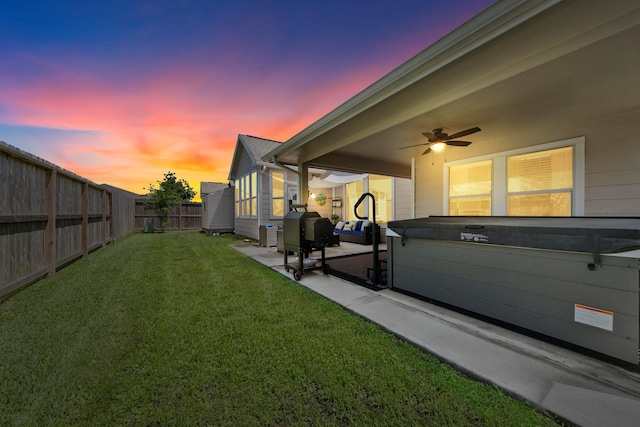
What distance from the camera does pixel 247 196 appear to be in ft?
35.1

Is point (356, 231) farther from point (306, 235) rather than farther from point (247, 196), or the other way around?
point (247, 196)

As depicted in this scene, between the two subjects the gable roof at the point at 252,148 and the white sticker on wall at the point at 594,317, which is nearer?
the white sticker on wall at the point at 594,317

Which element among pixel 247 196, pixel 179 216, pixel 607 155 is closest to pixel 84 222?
pixel 247 196

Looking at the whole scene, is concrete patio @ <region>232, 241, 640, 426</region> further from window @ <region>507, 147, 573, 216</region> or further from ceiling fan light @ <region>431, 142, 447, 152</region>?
window @ <region>507, 147, 573, 216</region>

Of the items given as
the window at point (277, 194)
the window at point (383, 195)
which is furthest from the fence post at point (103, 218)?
the window at point (383, 195)

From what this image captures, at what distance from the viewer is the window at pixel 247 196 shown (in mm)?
9742

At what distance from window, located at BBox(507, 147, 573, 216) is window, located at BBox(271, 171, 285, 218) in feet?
23.4

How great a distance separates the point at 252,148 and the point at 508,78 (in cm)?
902

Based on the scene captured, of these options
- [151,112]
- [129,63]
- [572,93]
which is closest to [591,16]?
[572,93]

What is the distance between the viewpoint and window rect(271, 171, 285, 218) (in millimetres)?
9391

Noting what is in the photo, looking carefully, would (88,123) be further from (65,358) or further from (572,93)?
(572,93)

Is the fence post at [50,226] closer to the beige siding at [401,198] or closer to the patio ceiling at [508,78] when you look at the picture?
the patio ceiling at [508,78]

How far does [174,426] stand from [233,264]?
4358 millimetres

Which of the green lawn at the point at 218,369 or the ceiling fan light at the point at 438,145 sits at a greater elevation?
the ceiling fan light at the point at 438,145
